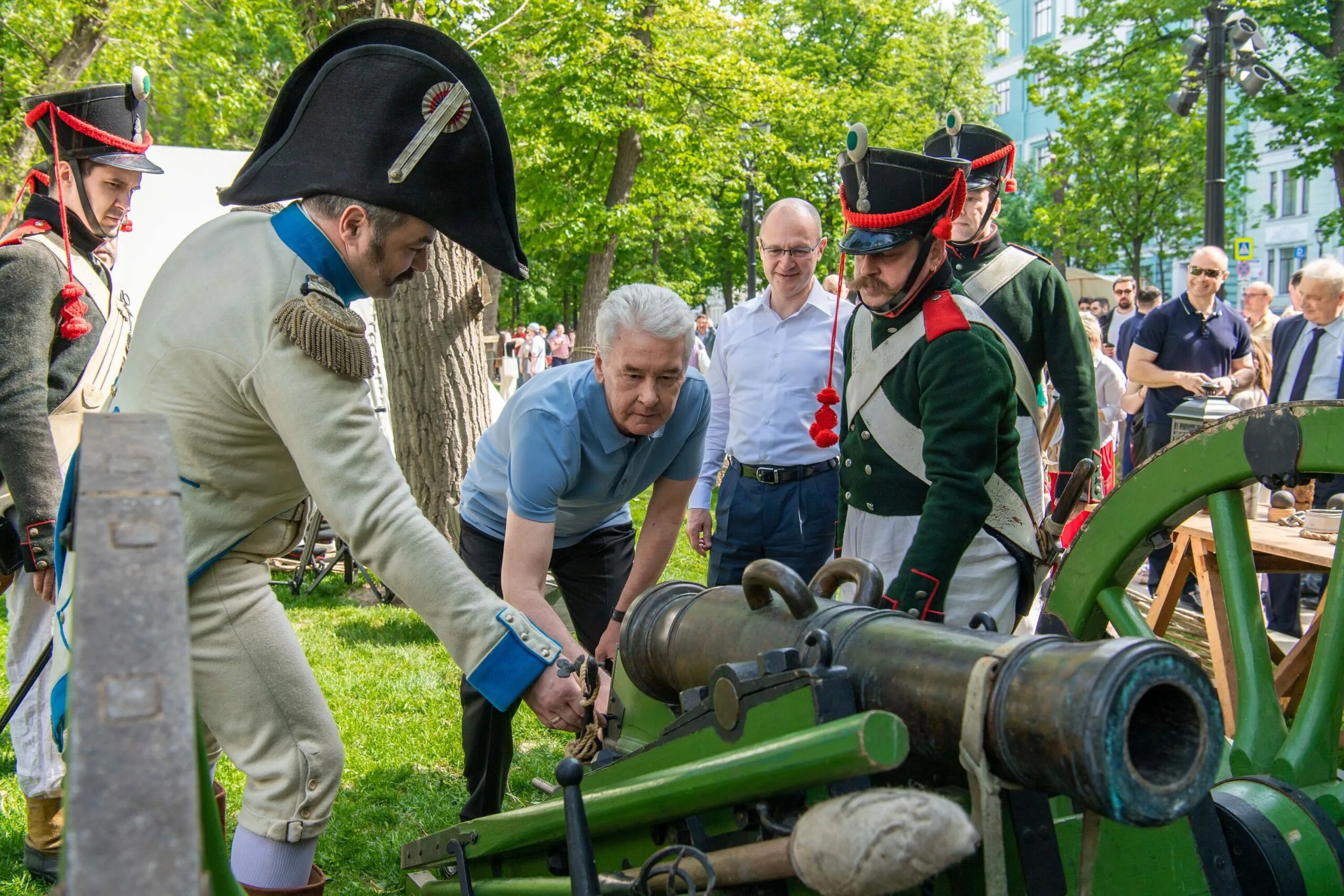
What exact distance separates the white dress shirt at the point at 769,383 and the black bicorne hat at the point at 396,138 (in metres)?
2.37

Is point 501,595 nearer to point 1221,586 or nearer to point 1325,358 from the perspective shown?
point 1221,586

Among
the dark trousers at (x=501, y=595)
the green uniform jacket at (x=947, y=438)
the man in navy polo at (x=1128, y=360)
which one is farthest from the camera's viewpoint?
the man in navy polo at (x=1128, y=360)

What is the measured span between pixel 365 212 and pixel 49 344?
1.86 metres

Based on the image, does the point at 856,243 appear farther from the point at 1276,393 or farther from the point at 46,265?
the point at 1276,393

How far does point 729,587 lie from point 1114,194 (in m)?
25.4

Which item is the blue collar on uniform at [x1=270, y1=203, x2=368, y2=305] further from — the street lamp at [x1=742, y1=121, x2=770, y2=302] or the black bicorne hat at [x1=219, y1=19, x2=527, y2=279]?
the street lamp at [x1=742, y1=121, x2=770, y2=302]

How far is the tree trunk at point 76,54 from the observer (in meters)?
13.9

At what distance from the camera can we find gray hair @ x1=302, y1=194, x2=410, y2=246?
232 centimetres

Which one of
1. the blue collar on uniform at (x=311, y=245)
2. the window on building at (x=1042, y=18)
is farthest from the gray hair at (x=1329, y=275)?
the window on building at (x=1042, y=18)

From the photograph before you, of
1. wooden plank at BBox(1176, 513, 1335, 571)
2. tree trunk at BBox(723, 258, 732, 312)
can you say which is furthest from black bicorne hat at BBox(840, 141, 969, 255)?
tree trunk at BBox(723, 258, 732, 312)

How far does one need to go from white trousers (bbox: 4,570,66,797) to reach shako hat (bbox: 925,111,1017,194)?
133 inches

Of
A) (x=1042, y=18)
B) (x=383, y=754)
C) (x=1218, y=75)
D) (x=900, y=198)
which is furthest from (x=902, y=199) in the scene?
(x=1042, y=18)

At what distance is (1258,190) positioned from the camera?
40.4m

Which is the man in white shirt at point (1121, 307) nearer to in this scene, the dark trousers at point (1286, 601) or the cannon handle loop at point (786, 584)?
the dark trousers at point (1286, 601)
